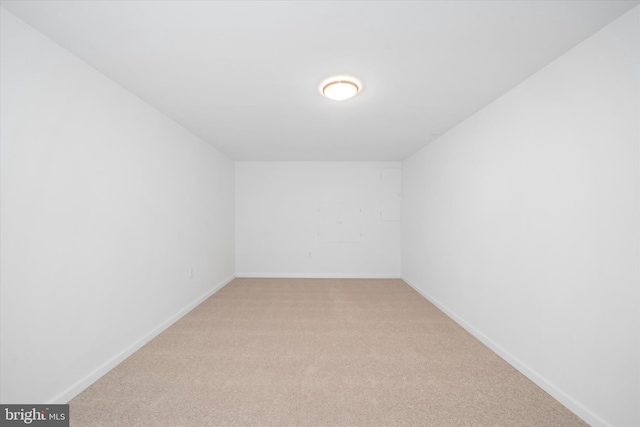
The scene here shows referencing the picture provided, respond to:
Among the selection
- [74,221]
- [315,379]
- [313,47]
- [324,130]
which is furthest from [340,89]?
[315,379]

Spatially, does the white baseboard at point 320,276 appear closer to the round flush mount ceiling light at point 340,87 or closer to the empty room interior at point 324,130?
the empty room interior at point 324,130

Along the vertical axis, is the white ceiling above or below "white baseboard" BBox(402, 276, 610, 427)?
above

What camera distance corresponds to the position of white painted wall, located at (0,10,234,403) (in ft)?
4.96

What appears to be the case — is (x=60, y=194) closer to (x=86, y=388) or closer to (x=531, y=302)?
(x=86, y=388)

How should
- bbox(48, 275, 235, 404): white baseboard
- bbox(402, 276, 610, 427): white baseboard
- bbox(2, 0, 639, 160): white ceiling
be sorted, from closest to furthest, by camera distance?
bbox(2, 0, 639, 160): white ceiling, bbox(402, 276, 610, 427): white baseboard, bbox(48, 275, 235, 404): white baseboard

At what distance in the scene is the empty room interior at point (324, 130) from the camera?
4.91ft

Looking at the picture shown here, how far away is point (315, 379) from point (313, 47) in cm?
242

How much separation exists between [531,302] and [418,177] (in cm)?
283

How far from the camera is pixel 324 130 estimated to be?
3.51 meters

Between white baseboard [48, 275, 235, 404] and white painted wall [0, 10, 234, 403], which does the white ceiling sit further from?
white baseboard [48, 275, 235, 404]

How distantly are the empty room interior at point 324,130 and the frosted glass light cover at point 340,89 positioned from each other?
0.06ft

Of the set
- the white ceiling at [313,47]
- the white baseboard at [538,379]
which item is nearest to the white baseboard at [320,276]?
A: the white baseboard at [538,379]

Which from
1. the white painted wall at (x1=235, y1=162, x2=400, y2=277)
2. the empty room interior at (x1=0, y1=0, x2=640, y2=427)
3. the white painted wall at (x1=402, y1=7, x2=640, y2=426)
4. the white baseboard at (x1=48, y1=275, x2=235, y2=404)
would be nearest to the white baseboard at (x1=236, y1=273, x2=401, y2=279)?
the white painted wall at (x1=235, y1=162, x2=400, y2=277)

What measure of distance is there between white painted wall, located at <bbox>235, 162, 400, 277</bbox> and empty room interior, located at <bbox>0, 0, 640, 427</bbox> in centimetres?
210
